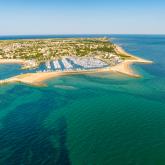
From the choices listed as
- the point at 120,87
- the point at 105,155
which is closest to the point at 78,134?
the point at 105,155

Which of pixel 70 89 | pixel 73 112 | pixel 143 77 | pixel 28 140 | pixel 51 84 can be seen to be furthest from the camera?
pixel 143 77

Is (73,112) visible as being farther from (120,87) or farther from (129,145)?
(120,87)

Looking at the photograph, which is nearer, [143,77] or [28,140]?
[28,140]

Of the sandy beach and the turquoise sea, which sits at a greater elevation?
the turquoise sea

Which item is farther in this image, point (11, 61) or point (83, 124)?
point (11, 61)

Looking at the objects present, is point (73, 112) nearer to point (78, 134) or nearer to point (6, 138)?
point (78, 134)

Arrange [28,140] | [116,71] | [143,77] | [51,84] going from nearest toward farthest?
1. [28,140]
2. [51,84]
3. [143,77]
4. [116,71]

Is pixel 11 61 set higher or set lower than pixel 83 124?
lower

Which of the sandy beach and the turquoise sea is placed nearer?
the turquoise sea
